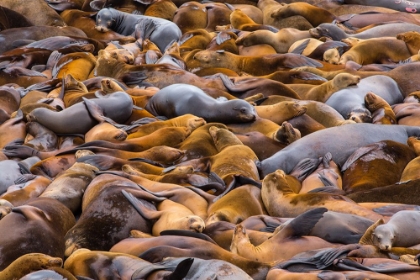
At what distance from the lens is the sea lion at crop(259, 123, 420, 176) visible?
7094 millimetres

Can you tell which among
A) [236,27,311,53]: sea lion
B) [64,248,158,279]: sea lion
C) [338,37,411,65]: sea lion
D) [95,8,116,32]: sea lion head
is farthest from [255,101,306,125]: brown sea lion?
[95,8,116,32]: sea lion head

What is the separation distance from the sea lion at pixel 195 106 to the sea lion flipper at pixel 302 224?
3068 millimetres

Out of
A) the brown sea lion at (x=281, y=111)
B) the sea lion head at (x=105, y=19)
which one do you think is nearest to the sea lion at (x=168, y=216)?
the brown sea lion at (x=281, y=111)

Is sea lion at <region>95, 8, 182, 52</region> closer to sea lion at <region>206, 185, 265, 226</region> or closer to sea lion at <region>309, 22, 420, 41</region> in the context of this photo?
sea lion at <region>309, 22, 420, 41</region>

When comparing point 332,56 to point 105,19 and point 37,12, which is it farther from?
point 37,12

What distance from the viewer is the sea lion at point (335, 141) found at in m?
7.09

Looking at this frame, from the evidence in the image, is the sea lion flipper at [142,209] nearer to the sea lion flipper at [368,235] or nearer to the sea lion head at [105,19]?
the sea lion flipper at [368,235]

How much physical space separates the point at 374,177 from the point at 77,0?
827 cm

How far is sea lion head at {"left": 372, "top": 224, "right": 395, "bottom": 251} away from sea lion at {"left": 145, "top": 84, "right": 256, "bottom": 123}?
3.26 metres

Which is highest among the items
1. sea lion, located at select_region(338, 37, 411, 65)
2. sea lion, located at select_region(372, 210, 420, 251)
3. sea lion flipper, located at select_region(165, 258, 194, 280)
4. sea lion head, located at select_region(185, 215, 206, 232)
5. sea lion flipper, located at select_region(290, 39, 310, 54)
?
sea lion flipper, located at select_region(165, 258, 194, 280)

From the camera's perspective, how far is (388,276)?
4.18 m

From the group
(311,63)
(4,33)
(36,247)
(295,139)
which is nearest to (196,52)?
(311,63)

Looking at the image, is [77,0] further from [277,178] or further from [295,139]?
[277,178]

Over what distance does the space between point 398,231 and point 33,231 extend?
2.16m
